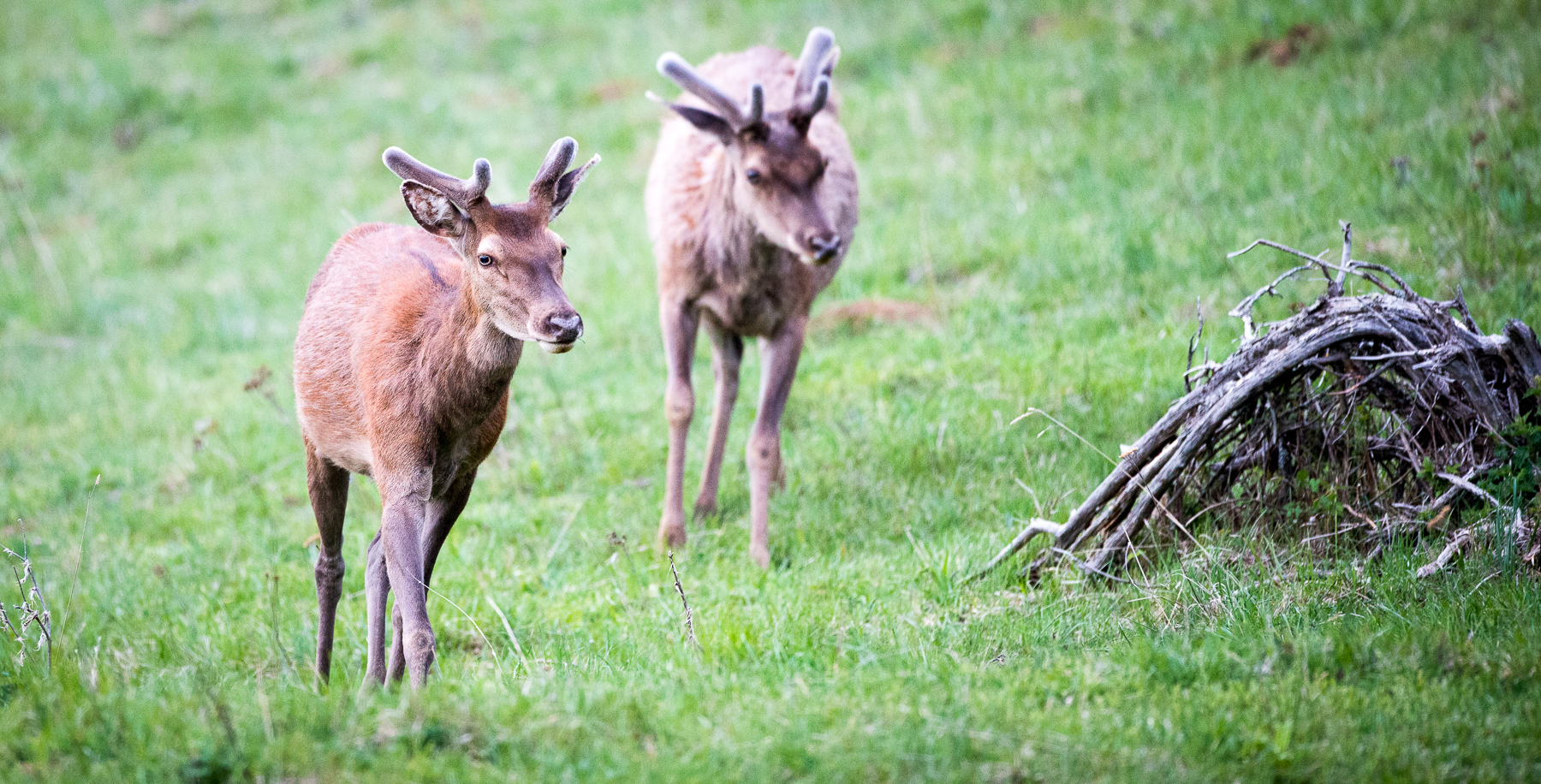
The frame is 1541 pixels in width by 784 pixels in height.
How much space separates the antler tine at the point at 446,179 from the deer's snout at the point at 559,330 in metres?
0.54

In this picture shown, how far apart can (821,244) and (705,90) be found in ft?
3.49

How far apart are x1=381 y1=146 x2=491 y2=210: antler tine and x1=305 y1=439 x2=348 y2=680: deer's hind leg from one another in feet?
4.99

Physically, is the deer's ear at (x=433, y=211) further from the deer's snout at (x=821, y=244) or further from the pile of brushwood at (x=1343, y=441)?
the pile of brushwood at (x=1343, y=441)

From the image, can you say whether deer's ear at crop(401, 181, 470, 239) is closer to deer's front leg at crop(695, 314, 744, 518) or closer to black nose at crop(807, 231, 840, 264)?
black nose at crop(807, 231, 840, 264)

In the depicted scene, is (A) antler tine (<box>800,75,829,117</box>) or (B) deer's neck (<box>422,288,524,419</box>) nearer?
(B) deer's neck (<box>422,288,524,419</box>)

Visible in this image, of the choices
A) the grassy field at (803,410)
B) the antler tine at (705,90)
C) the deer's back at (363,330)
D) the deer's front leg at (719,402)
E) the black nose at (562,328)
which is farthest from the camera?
the deer's front leg at (719,402)

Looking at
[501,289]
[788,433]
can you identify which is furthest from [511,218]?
[788,433]

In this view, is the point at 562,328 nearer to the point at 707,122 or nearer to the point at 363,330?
the point at 363,330

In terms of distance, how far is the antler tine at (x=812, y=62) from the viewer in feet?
24.3

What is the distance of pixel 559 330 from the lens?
14.8ft

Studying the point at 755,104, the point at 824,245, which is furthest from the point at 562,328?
the point at 755,104

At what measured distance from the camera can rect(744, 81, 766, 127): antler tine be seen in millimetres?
6625

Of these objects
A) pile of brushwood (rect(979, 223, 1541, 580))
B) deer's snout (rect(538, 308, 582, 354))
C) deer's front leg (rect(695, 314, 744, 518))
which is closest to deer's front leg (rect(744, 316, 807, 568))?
deer's front leg (rect(695, 314, 744, 518))

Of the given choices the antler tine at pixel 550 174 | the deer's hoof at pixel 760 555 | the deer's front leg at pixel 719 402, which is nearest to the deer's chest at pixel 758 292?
the deer's front leg at pixel 719 402
